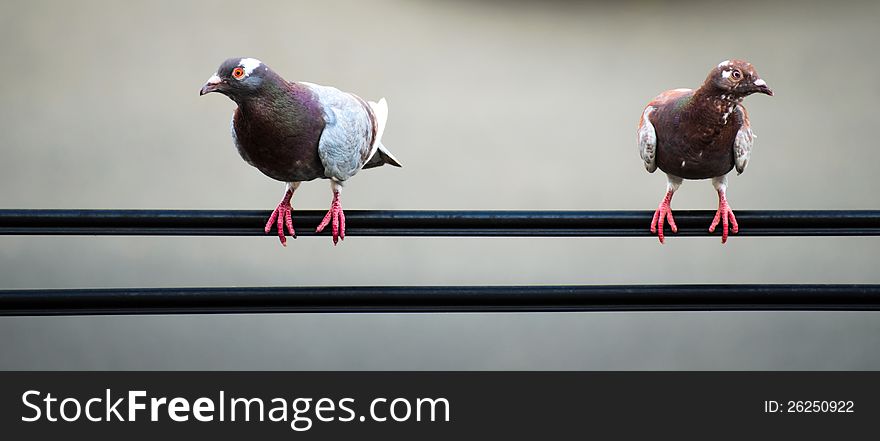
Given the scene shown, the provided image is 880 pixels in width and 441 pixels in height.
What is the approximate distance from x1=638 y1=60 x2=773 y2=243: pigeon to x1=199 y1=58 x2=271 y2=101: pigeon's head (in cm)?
75

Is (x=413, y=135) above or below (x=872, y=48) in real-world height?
below

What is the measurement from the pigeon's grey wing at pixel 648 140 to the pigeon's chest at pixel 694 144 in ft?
0.04

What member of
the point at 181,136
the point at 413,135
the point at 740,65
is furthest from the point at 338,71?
the point at 740,65

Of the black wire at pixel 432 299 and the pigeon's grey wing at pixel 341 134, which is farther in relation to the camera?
the pigeon's grey wing at pixel 341 134

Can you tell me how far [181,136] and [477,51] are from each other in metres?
1.08

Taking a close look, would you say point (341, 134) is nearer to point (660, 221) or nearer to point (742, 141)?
point (660, 221)

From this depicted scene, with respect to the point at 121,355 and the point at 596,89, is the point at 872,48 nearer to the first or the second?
the point at 596,89

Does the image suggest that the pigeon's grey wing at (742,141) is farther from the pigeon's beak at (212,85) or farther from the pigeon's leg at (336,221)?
the pigeon's beak at (212,85)

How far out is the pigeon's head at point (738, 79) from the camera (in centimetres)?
158

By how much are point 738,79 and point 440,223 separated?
65 cm

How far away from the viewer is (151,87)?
3072 millimetres

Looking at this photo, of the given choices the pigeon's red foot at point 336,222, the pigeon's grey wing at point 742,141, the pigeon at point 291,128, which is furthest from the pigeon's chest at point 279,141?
the pigeon's grey wing at point 742,141

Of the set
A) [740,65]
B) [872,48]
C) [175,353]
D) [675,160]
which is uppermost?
[872,48]

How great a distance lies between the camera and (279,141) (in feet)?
5.36
